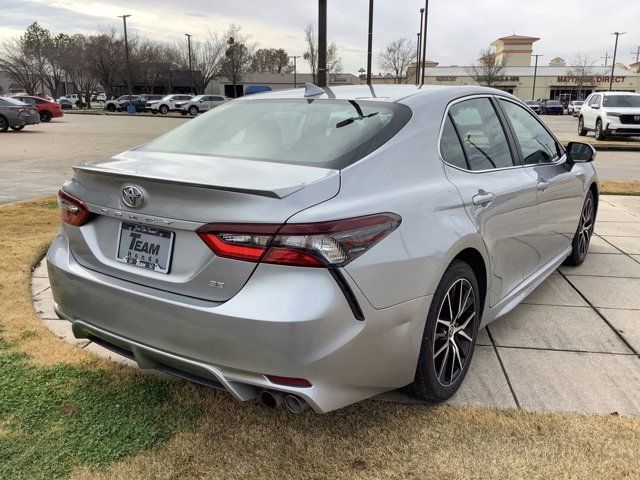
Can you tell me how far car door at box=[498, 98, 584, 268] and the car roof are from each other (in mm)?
411

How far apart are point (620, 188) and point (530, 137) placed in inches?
267

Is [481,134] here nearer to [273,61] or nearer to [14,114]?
[14,114]

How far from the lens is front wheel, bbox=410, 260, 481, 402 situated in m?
2.63

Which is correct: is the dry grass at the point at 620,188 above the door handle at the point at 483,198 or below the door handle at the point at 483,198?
below

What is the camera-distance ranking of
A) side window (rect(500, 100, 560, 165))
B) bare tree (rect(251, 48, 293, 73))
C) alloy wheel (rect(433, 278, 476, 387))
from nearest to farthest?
1. alloy wheel (rect(433, 278, 476, 387))
2. side window (rect(500, 100, 560, 165))
3. bare tree (rect(251, 48, 293, 73))

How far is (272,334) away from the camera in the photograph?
2.09m

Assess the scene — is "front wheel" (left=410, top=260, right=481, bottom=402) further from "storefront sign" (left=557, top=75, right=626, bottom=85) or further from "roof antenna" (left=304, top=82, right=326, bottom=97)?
"storefront sign" (left=557, top=75, right=626, bottom=85)

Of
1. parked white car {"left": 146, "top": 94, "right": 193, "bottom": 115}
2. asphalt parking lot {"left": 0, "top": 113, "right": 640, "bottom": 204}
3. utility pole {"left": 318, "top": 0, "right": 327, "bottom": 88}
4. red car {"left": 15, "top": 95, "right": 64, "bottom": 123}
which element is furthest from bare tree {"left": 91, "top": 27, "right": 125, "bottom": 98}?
utility pole {"left": 318, "top": 0, "right": 327, "bottom": 88}

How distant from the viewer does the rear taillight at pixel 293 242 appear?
2096 mm

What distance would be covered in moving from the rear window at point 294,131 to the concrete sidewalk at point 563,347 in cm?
132

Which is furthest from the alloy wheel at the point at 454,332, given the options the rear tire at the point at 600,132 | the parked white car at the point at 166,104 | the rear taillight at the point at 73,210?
the parked white car at the point at 166,104

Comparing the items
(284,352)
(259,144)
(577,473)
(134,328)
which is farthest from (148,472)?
(577,473)

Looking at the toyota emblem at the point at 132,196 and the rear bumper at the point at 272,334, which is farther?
the toyota emblem at the point at 132,196

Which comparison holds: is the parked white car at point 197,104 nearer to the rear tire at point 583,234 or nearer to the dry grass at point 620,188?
the dry grass at point 620,188
